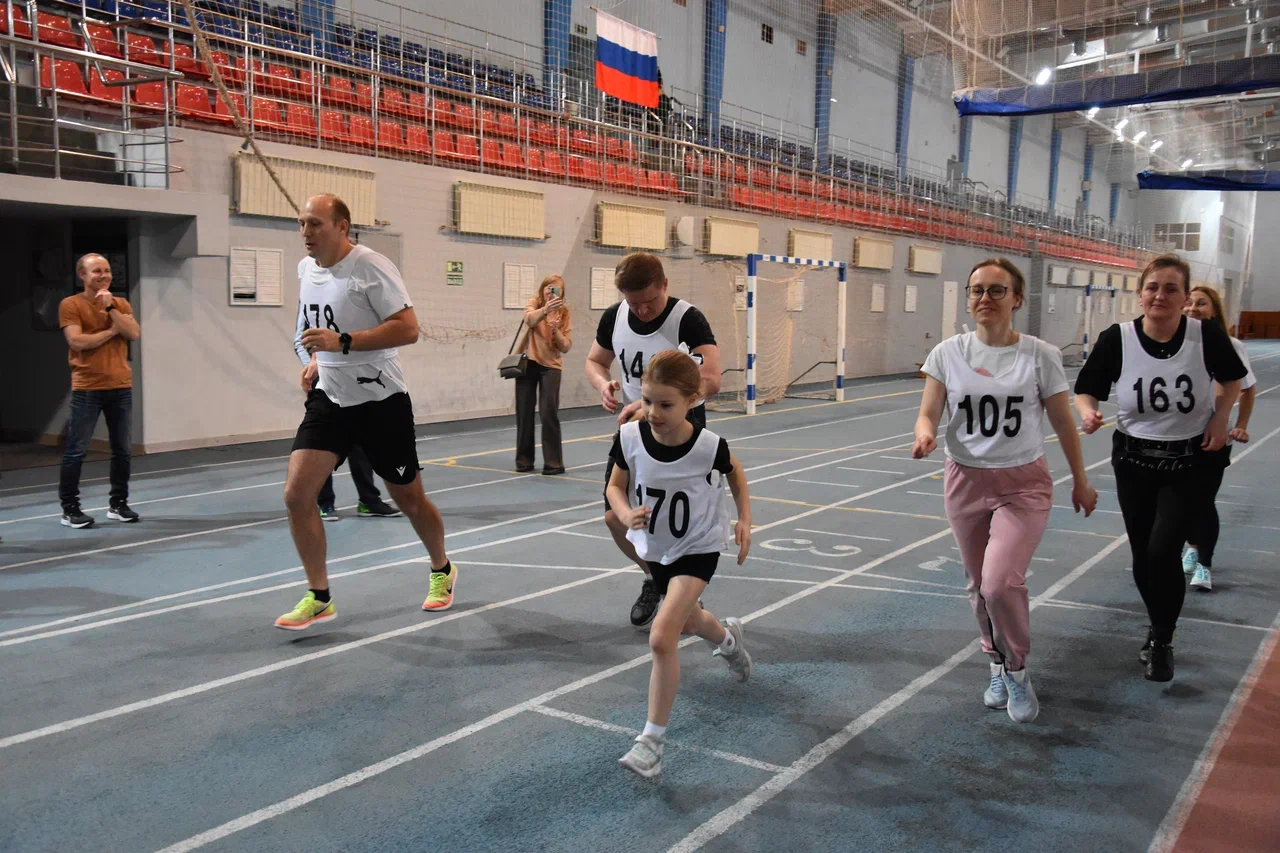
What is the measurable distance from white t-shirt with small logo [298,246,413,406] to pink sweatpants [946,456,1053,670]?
2.65 metres

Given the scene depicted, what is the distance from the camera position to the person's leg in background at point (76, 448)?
7.59m

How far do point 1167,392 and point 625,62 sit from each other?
1557 cm

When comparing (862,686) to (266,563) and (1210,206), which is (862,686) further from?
(1210,206)

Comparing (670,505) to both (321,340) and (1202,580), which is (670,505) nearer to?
(321,340)

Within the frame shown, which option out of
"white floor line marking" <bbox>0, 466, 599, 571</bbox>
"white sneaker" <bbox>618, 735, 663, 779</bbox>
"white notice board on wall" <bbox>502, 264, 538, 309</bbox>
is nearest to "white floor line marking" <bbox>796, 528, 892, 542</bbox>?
"white floor line marking" <bbox>0, 466, 599, 571</bbox>

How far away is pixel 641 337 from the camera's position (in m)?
4.79

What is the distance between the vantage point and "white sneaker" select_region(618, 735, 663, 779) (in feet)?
11.2

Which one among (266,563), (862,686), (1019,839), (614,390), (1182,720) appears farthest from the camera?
(266,563)

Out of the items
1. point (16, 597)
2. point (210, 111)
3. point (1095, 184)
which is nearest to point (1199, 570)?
point (16, 597)

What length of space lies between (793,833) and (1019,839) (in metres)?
0.67

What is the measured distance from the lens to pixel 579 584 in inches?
238

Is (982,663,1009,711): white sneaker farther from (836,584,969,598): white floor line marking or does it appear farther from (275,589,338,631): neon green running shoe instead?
(275,589,338,631): neon green running shoe

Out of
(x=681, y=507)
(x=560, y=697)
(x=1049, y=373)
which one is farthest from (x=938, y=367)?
(x=560, y=697)

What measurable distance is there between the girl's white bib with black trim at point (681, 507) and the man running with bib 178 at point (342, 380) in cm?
171
